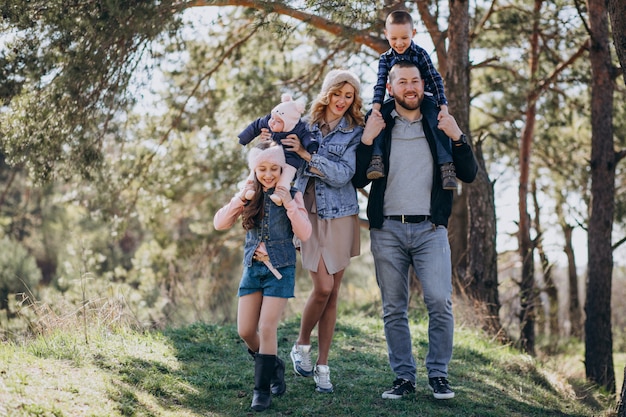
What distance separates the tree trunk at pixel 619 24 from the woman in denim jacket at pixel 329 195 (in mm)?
2048

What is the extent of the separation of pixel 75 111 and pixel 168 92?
169 inches

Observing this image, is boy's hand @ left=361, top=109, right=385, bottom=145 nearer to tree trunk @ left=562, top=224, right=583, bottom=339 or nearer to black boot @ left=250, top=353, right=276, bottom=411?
black boot @ left=250, top=353, right=276, bottom=411

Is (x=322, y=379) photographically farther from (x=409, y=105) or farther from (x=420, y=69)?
(x=420, y=69)

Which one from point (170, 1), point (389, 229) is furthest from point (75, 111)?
point (389, 229)

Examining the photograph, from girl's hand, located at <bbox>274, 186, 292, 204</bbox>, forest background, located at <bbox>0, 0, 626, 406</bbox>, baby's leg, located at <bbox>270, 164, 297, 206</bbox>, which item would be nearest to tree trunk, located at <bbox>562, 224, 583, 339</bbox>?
forest background, located at <bbox>0, 0, 626, 406</bbox>

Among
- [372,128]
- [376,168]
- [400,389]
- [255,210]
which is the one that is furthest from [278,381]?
[372,128]

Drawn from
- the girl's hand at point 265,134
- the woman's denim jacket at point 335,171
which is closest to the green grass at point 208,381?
the woman's denim jacket at point 335,171

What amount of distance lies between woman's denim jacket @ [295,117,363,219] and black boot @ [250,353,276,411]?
3.41ft

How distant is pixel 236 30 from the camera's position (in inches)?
482

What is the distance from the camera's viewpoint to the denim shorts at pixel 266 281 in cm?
498

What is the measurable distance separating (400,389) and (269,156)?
6.16 feet

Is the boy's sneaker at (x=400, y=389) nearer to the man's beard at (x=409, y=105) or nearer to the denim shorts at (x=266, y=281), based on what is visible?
the denim shorts at (x=266, y=281)

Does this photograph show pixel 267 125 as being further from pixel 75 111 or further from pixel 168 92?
pixel 168 92

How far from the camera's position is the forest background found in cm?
743
